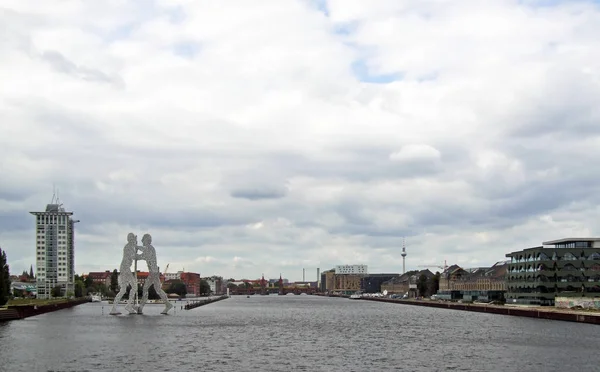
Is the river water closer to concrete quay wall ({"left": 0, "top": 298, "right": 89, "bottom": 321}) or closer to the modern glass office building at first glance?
concrete quay wall ({"left": 0, "top": 298, "right": 89, "bottom": 321})

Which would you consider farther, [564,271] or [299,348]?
[564,271]

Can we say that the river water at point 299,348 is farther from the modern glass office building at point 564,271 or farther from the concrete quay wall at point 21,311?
the modern glass office building at point 564,271

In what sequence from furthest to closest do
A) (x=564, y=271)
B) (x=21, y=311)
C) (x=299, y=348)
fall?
(x=564, y=271) < (x=21, y=311) < (x=299, y=348)

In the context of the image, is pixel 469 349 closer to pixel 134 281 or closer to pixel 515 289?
pixel 134 281

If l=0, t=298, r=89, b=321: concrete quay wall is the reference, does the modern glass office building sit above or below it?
above

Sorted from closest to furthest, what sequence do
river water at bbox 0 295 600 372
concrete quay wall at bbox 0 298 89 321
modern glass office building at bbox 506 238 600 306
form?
river water at bbox 0 295 600 372
concrete quay wall at bbox 0 298 89 321
modern glass office building at bbox 506 238 600 306

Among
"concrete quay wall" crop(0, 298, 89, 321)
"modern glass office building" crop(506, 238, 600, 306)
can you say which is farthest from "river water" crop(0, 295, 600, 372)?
"modern glass office building" crop(506, 238, 600, 306)

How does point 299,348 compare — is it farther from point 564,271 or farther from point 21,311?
point 564,271

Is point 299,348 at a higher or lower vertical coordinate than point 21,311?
lower

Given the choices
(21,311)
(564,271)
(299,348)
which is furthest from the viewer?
(564,271)

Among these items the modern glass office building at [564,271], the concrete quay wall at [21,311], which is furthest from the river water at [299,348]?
the modern glass office building at [564,271]

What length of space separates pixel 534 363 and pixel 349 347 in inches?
840

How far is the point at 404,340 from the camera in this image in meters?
86.1

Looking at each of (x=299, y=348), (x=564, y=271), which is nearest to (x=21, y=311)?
(x=299, y=348)
